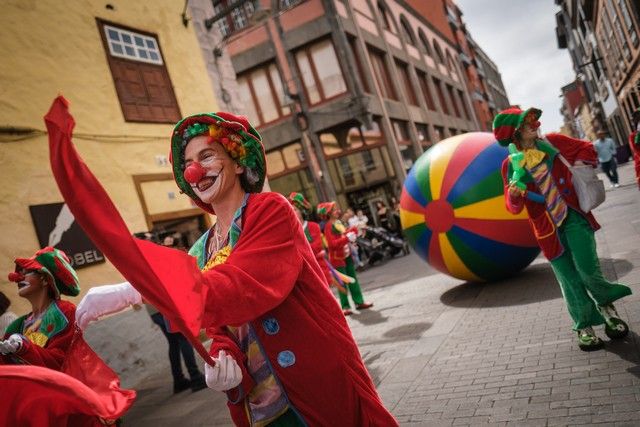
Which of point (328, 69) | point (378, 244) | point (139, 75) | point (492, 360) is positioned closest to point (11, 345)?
point (492, 360)

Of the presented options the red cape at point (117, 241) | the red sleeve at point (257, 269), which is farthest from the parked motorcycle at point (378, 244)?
the red cape at point (117, 241)

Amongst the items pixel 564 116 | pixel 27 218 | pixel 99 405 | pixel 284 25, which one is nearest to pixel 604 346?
pixel 99 405

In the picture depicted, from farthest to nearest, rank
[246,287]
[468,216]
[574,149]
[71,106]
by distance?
[71,106] < [468,216] < [574,149] < [246,287]

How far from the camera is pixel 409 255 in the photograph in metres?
13.3

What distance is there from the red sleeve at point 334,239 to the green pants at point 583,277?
4.19m

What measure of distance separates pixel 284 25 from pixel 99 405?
1962cm

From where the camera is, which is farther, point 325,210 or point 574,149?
point 325,210

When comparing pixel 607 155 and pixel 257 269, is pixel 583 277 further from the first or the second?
pixel 607 155

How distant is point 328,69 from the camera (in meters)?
19.5

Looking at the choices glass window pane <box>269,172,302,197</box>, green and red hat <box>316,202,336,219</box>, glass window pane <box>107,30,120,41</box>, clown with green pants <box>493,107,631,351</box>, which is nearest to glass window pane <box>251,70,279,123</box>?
glass window pane <box>269,172,302,197</box>

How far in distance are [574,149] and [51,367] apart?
4.30 m

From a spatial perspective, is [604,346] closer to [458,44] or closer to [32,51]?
[32,51]

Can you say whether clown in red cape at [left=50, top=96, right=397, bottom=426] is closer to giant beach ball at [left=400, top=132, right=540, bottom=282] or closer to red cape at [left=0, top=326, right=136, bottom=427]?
red cape at [left=0, top=326, right=136, bottom=427]

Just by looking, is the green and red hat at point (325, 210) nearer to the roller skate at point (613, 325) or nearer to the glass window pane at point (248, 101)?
the roller skate at point (613, 325)
